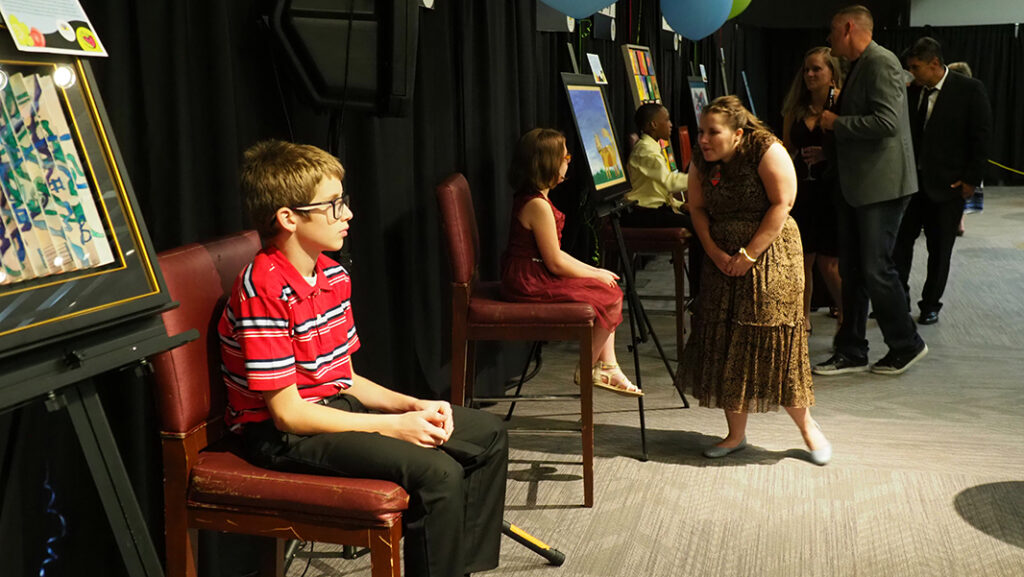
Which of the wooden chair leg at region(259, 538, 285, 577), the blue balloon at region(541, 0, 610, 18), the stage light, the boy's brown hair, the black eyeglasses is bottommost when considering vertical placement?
the wooden chair leg at region(259, 538, 285, 577)

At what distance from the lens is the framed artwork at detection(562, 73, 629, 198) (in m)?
3.44

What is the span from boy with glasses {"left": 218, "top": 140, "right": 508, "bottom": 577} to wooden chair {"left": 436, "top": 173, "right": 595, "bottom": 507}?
844mm

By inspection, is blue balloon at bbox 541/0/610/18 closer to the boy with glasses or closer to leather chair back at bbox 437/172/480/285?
leather chair back at bbox 437/172/480/285

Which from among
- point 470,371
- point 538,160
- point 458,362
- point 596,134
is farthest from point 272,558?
point 596,134

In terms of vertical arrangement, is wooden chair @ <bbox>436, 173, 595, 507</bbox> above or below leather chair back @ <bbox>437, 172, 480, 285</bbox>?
below

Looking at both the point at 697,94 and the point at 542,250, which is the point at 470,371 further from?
the point at 697,94

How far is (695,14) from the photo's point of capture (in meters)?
4.80

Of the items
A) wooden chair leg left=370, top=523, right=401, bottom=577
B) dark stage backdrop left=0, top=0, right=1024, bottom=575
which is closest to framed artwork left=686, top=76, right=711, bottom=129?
dark stage backdrop left=0, top=0, right=1024, bottom=575

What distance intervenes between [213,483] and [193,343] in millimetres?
251

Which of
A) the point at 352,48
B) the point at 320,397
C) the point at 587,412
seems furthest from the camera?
the point at 587,412

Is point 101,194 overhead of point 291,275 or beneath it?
overhead

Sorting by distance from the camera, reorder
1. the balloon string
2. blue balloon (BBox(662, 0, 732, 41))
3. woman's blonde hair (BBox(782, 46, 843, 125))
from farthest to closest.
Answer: blue balloon (BBox(662, 0, 732, 41)) < woman's blonde hair (BBox(782, 46, 843, 125)) < the balloon string

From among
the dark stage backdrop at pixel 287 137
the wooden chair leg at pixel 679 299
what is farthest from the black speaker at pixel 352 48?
the wooden chair leg at pixel 679 299

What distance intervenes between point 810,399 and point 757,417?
Answer: 575 mm
